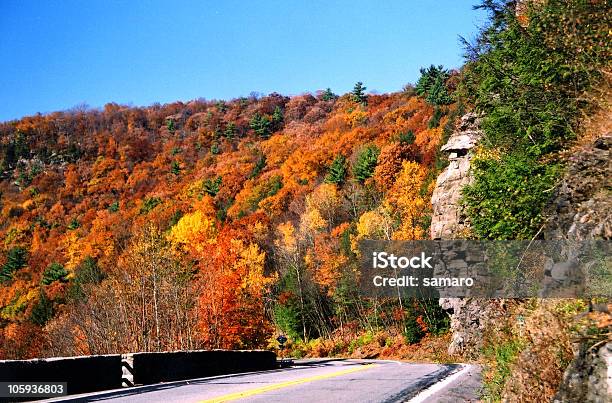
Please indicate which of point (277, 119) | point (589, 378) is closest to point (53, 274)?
point (277, 119)

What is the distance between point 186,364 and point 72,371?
4.66 m

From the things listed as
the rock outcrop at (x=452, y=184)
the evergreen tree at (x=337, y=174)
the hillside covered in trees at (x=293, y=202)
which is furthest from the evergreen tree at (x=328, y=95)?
the rock outcrop at (x=452, y=184)

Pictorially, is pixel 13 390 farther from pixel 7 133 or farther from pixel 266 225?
pixel 7 133

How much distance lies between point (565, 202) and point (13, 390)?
825 centimetres

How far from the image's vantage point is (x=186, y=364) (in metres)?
15.7

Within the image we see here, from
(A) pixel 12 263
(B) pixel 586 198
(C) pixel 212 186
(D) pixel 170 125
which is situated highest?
(D) pixel 170 125

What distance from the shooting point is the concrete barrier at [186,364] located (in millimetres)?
13689

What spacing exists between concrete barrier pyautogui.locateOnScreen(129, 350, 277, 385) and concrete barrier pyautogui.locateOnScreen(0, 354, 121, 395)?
76 centimetres

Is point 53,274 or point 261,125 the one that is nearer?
point 53,274

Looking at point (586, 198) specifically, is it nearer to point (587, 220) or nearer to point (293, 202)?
point (587, 220)

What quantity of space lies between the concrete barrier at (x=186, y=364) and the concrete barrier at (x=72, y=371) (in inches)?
29.9

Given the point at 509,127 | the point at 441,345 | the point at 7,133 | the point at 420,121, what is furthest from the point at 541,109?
the point at 7,133

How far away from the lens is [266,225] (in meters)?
70.1

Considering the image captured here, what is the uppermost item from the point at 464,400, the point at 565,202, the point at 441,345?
the point at 565,202
